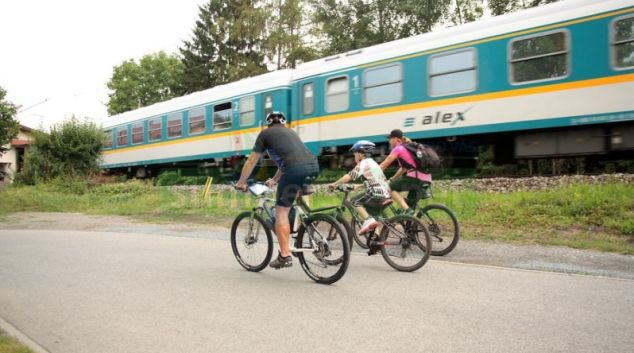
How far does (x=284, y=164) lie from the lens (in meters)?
5.25

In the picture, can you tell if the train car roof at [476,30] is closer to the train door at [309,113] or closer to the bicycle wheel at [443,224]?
the train door at [309,113]

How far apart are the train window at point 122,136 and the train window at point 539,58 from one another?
17579mm

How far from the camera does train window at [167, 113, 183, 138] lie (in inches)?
754

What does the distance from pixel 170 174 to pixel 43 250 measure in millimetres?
12372

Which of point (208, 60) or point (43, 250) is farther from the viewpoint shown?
point (208, 60)

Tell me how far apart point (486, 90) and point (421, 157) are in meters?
4.98

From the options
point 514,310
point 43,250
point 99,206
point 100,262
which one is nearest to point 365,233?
point 514,310

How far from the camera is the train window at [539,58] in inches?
388

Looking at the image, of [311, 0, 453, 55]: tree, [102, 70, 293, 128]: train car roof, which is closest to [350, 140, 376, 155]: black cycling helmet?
[102, 70, 293, 128]: train car roof

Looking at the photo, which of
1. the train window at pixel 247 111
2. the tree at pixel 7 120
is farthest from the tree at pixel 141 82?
the train window at pixel 247 111

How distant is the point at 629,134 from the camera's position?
9.54 m

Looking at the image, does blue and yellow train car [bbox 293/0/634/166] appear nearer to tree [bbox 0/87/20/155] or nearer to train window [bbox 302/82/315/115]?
train window [bbox 302/82/315/115]

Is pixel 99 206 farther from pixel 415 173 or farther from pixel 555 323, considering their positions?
pixel 555 323

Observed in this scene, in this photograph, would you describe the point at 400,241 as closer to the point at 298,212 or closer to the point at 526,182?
the point at 298,212
